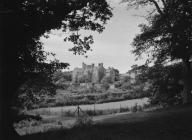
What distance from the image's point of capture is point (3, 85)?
17875 millimetres

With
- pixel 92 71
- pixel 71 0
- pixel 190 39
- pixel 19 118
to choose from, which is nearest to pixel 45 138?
pixel 19 118

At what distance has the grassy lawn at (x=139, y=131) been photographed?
54.4 feet

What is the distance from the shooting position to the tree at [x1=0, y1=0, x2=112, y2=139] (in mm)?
17828

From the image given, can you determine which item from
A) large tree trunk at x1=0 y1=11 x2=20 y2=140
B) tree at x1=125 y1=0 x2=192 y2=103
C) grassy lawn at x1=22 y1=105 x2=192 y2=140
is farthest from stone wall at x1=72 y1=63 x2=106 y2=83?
large tree trunk at x1=0 y1=11 x2=20 y2=140

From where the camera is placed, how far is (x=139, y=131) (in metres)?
18.8

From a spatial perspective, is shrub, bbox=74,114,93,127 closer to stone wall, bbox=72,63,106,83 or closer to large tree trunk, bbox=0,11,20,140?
large tree trunk, bbox=0,11,20,140

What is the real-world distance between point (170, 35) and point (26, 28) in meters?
16.8

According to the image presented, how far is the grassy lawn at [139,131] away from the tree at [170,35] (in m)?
7.78

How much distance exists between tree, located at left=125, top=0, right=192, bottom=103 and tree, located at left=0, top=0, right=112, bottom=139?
10669mm

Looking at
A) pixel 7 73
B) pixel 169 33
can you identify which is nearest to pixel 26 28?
pixel 7 73

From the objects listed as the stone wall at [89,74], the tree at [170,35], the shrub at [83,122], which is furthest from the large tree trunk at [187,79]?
the stone wall at [89,74]

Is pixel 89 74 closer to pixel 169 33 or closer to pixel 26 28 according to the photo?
pixel 169 33

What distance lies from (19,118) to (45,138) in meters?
3.20

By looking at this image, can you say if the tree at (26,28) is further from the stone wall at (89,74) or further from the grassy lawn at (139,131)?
the stone wall at (89,74)
